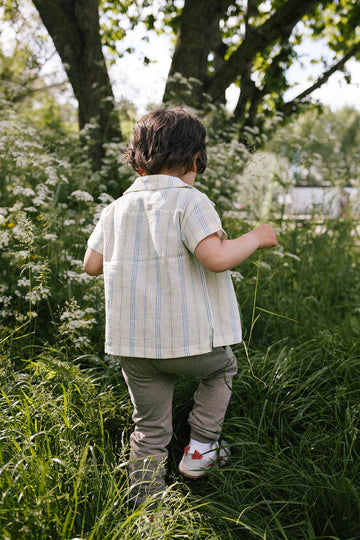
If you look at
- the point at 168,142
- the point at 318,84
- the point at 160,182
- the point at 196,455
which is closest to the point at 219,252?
the point at 160,182

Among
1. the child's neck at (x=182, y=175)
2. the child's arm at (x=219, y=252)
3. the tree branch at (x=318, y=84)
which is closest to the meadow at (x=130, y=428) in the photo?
the child's arm at (x=219, y=252)

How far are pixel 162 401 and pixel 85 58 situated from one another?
13.6 ft

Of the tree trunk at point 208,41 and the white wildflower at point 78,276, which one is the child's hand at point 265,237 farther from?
the tree trunk at point 208,41

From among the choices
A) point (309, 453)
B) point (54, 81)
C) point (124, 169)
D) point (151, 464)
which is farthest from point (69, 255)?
point (54, 81)

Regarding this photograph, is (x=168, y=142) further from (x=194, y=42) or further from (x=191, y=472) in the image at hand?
(x=194, y=42)

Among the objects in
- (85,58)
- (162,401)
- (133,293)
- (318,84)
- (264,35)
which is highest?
(264,35)

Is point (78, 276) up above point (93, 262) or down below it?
below

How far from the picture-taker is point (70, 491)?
5.11 ft

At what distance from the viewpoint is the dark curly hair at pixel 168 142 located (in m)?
1.75

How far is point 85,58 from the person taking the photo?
15.9 ft

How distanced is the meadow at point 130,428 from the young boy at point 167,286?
0.16 metres

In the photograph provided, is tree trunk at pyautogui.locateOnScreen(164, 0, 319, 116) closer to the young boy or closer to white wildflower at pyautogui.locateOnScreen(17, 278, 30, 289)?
white wildflower at pyautogui.locateOnScreen(17, 278, 30, 289)

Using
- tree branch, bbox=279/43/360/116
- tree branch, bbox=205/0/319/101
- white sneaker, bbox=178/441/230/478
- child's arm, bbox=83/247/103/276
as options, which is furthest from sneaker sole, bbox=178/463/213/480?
tree branch, bbox=279/43/360/116

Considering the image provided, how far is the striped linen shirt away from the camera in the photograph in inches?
66.4
